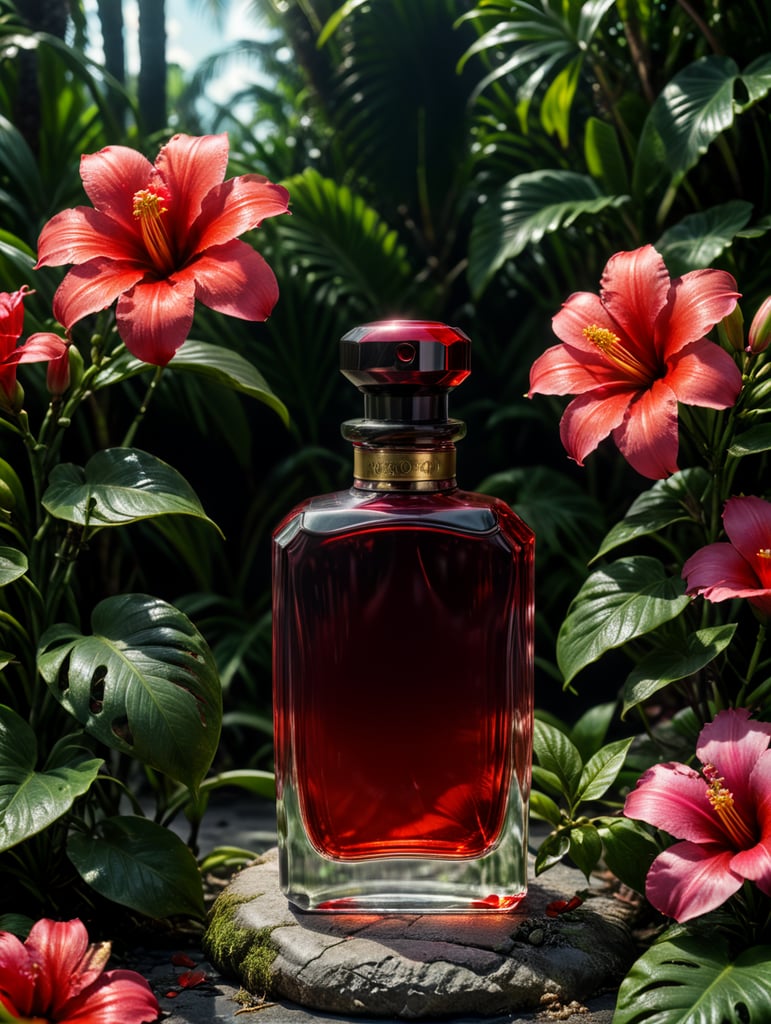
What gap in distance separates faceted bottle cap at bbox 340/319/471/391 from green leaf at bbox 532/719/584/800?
0.42 meters

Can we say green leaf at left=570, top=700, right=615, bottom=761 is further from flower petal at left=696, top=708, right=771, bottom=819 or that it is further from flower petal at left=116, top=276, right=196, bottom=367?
flower petal at left=116, top=276, right=196, bottom=367

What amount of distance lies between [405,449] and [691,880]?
48cm

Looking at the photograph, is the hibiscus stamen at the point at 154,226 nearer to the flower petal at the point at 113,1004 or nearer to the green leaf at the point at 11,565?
the green leaf at the point at 11,565

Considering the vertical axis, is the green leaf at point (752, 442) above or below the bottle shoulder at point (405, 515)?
above

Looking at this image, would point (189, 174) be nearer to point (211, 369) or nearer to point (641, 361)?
point (211, 369)

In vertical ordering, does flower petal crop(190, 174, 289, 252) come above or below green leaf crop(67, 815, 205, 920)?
above

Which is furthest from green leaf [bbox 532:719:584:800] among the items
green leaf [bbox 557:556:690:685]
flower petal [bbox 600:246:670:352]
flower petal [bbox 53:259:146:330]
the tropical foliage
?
flower petal [bbox 53:259:146:330]

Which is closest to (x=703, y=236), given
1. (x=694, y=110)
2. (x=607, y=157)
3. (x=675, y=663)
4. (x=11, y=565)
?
(x=694, y=110)

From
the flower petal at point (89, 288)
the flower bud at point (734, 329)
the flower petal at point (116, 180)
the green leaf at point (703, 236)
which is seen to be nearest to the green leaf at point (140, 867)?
the flower petal at point (89, 288)

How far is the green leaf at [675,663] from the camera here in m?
1.16

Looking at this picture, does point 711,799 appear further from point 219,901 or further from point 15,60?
point 15,60

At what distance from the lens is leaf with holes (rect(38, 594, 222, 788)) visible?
3.76 ft

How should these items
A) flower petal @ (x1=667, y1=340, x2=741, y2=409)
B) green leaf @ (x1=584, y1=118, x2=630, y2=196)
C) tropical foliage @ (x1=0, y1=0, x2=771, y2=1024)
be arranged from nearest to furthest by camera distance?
flower petal @ (x1=667, y1=340, x2=741, y2=409) → tropical foliage @ (x1=0, y1=0, x2=771, y2=1024) → green leaf @ (x1=584, y1=118, x2=630, y2=196)

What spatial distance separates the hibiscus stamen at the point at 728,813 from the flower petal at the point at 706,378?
34 cm
